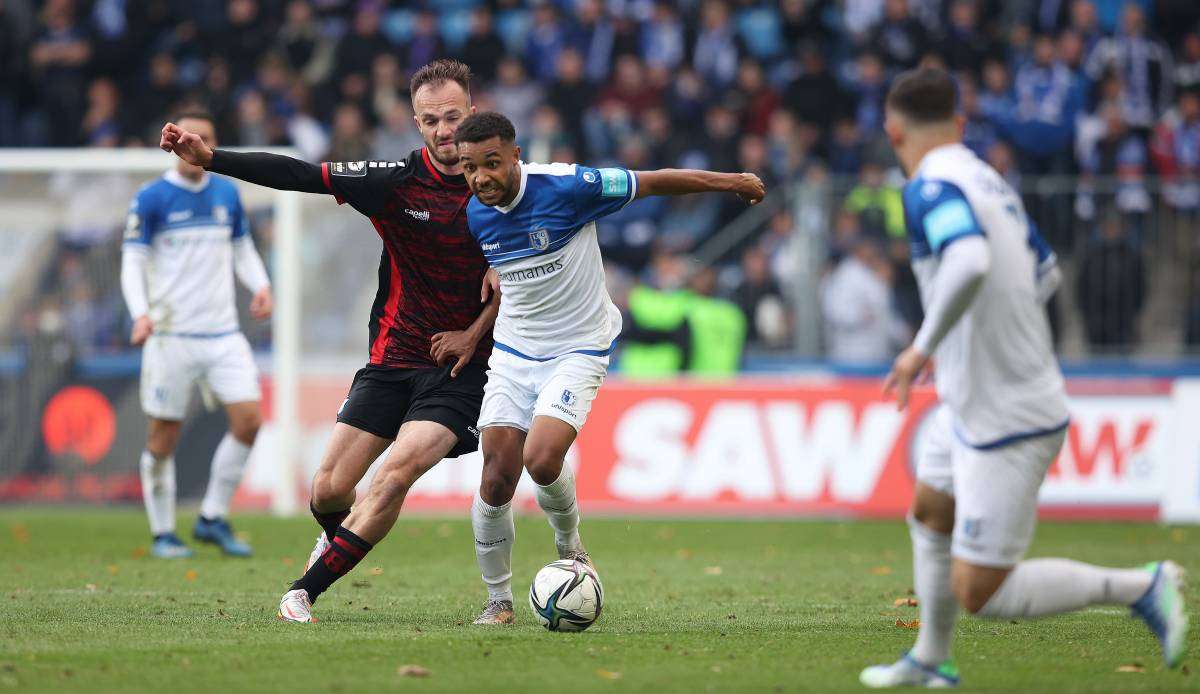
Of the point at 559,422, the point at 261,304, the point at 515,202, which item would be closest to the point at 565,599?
the point at 559,422

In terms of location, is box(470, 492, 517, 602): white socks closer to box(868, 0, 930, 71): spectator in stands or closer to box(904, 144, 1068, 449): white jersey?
box(904, 144, 1068, 449): white jersey

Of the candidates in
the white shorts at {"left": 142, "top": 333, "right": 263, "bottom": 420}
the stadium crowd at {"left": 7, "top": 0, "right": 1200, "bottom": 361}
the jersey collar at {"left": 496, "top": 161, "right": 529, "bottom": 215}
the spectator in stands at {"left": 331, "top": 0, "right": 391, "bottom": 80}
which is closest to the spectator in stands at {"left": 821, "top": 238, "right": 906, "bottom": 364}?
the stadium crowd at {"left": 7, "top": 0, "right": 1200, "bottom": 361}

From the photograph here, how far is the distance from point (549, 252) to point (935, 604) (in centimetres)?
261

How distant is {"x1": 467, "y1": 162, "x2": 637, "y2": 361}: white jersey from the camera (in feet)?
24.1

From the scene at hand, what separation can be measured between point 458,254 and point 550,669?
2.44m

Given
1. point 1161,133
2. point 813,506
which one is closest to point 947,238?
point 813,506

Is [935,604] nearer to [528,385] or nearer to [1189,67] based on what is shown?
[528,385]

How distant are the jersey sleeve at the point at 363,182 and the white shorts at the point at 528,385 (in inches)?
38.2

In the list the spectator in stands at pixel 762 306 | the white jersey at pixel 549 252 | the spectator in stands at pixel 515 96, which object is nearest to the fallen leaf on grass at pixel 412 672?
the white jersey at pixel 549 252

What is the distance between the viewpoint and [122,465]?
49.6ft

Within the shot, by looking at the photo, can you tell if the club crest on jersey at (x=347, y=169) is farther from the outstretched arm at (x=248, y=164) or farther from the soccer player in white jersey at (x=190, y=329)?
the soccer player in white jersey at (x=190, y=329)

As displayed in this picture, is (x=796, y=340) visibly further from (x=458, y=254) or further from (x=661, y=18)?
(x=458, y=254)

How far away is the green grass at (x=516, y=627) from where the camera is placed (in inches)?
232

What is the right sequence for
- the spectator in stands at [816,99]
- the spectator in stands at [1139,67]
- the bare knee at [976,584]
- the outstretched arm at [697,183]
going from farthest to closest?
1. the spectator in stands at [816,99]
2. the spectator in stands at [1139,67]
3. the outstretched arm at [697,183]
4. the bare knee at [976,584]
